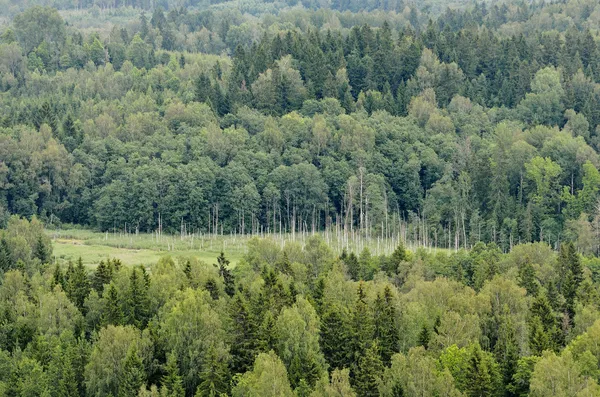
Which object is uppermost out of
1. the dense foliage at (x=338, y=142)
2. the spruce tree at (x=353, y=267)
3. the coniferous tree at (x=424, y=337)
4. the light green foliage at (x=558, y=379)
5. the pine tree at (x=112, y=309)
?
the dense foliage at (x=338, y=142)

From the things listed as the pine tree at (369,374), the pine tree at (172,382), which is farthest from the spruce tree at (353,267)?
the pine tree at (172,382)

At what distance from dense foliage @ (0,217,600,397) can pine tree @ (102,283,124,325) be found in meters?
0.14

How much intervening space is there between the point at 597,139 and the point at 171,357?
95661 mm

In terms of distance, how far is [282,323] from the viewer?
3366 inches

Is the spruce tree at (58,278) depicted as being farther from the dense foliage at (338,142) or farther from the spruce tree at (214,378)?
the dense foliage at (338,142)

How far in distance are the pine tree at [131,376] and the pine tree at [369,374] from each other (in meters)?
14.5

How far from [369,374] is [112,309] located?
→ 22809 mm

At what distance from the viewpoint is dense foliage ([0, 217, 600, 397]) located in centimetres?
7738

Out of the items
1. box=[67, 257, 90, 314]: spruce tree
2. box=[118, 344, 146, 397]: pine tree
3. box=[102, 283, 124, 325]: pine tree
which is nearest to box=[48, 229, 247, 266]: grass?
box=[67, 257, 90, 314]: spruce tree

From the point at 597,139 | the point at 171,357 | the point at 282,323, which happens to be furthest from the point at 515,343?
the point at 597,139

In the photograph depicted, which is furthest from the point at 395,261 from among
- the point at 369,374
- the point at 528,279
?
the point at 369,374

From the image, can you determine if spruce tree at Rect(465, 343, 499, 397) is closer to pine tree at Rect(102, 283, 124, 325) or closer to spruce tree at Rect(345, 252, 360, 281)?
pine tree at Rect(102, 283, 124, 325)

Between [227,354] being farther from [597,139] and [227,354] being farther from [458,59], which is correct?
[458,59]

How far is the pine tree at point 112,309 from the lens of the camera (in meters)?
90.6
